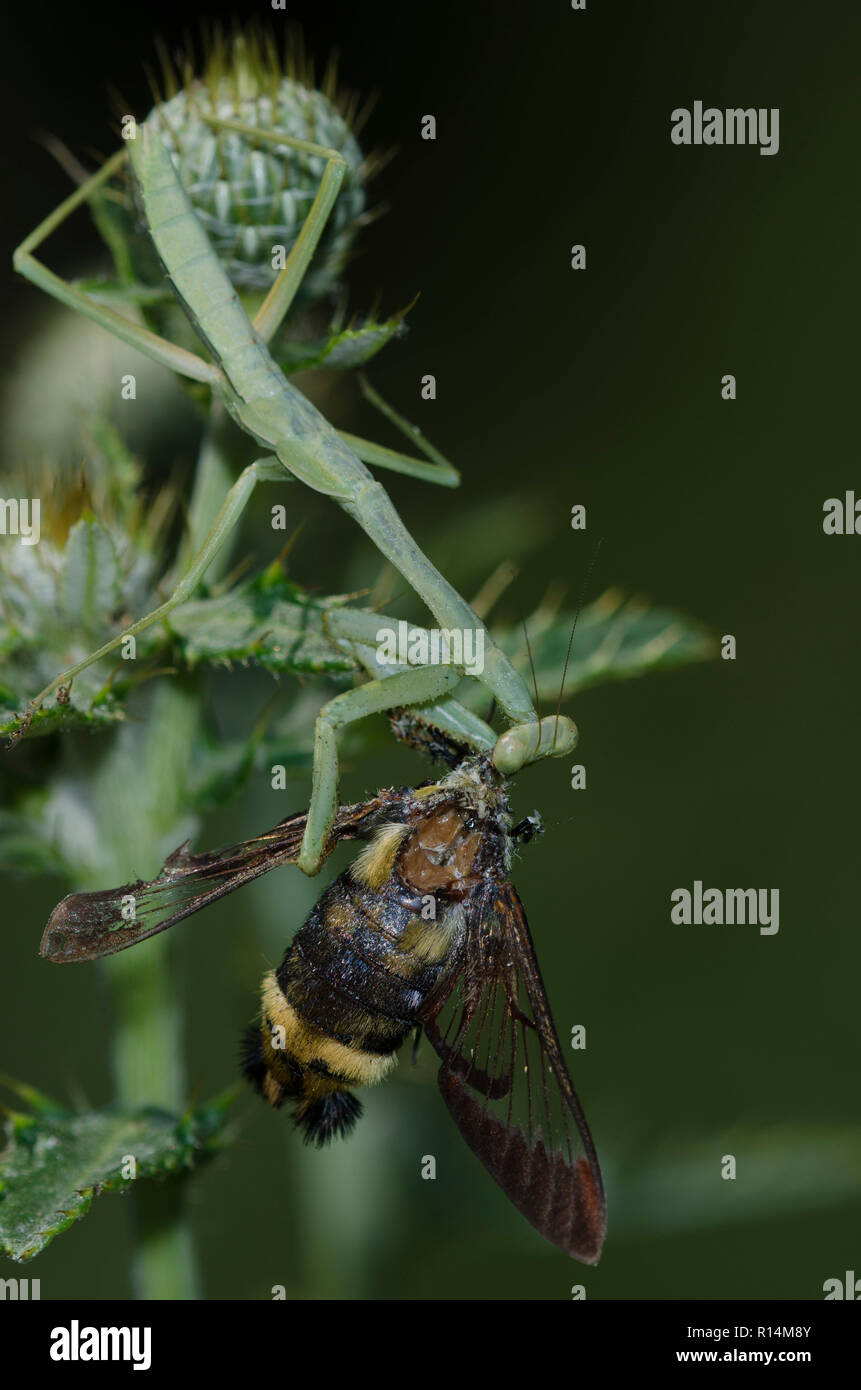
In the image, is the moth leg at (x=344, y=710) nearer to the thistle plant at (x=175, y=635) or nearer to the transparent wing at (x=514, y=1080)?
the thistle plant at (x=175, y=635)

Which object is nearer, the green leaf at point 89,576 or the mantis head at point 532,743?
the mantis head at point 532,743

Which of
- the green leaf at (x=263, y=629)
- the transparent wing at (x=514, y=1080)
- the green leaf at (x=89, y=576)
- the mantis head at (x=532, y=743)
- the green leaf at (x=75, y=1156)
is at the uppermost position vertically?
the green leaf at (x=89, y=576)

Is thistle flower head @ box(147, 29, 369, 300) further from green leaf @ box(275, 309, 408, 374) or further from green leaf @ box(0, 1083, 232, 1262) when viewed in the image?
green leaf @ box(0, 1083, 232, 1262)

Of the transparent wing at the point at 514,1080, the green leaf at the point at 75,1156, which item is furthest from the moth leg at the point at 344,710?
the green leaf at the point at 75,1156

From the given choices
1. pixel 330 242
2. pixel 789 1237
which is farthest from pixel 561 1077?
pixel 789 1237

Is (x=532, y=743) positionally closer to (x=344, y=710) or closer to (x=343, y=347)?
(x=344, y=710)

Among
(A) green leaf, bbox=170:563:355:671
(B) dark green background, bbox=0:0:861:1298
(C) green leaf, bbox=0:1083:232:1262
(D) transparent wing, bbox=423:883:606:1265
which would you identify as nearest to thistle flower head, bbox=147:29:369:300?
(A) green leaf, bbox=170:563:355:671
